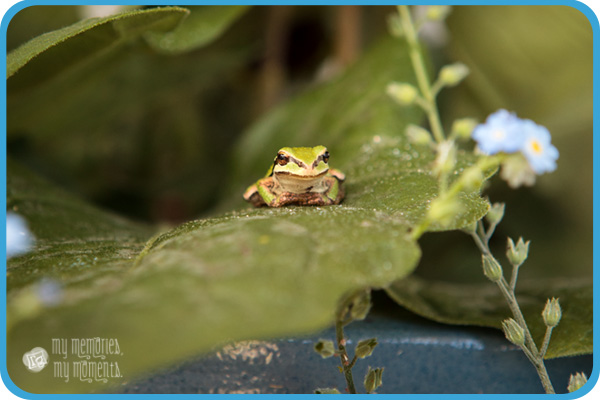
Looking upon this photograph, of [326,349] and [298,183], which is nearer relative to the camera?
[326,349]

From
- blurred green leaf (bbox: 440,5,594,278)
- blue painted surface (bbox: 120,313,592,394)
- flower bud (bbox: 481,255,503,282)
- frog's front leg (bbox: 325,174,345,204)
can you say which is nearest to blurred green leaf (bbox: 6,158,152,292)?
blue painted surface (bbox: 120,313,592,394)

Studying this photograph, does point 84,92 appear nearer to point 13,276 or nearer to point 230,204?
point 230,204

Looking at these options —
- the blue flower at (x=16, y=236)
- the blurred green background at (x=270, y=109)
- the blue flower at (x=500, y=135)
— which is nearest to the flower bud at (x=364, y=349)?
the blue flower at (x=500, y=135)

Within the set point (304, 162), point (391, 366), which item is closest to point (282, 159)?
point (304, 162)

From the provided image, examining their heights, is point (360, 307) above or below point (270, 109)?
below

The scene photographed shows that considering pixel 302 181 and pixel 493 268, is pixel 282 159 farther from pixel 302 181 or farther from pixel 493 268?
pixel 493 268

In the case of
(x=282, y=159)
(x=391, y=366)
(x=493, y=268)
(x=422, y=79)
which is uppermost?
(x=422, y=79)

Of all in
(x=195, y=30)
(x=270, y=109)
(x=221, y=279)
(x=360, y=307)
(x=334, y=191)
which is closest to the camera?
(x=221, y=279)
